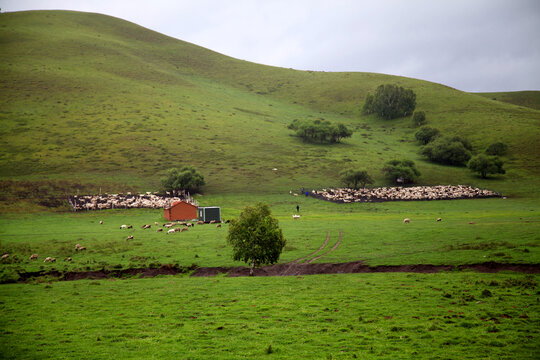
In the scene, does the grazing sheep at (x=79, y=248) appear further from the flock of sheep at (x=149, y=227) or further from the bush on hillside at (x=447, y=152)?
the bush on hillside at (x=447, y=152)

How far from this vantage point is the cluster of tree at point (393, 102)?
171 meters

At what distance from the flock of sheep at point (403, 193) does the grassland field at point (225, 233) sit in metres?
5.47

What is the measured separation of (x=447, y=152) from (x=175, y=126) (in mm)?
94133

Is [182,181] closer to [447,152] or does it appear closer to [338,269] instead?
[338,269]

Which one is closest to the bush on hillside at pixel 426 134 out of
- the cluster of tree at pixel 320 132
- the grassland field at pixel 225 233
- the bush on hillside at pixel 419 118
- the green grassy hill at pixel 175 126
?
the green grassy hill at pixel 175 126

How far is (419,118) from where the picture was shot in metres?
160

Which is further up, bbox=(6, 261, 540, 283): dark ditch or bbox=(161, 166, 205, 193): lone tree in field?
bbox=(161, 166, 205, 193): lone tree in field

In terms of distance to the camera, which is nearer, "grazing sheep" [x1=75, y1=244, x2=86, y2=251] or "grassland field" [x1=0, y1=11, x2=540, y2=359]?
"grassland field" [x1=0, y1=11, x2=540, y2=359]

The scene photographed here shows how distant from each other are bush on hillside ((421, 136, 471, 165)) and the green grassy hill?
4.73m

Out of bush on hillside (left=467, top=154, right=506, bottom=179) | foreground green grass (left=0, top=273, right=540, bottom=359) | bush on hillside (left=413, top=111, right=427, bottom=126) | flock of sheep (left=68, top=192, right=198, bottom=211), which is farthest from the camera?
bush on hillside (left=413, top=111, right=427, bottom=126)

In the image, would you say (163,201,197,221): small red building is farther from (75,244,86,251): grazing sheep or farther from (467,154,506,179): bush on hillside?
(467,154,506,179): bush on hillside

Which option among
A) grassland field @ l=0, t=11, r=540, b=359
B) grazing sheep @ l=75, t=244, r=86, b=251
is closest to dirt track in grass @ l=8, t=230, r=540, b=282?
grassland field @ l=0, t=11, r=540, b=359

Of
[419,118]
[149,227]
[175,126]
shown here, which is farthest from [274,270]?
[419,118]

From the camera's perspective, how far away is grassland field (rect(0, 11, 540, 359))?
17453 millimetres
